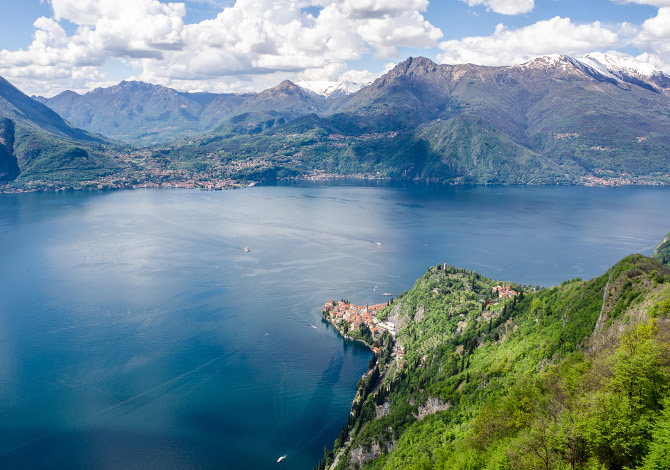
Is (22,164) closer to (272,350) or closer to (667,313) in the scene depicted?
(272,350)

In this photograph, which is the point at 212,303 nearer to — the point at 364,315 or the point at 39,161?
the point at 364,315

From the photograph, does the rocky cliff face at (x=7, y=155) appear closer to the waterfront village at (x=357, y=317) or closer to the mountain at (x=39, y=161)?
the mountain at (x=39, y=161)

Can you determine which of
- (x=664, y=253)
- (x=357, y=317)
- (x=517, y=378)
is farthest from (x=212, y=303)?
(x=664, y=253)

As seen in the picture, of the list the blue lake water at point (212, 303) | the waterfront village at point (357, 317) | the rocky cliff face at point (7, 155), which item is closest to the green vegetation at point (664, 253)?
the blue lake water at point (212, 303)

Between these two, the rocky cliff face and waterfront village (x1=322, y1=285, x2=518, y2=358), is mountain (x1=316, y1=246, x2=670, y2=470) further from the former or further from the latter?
the rocky cliff face

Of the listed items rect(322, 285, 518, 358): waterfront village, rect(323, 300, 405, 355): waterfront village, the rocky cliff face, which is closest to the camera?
rect(322, 285, 518, 358): waterfront village

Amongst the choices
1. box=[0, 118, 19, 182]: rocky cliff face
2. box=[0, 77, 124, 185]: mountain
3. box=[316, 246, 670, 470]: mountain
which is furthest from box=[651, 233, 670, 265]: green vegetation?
box=[0, 118, 19, 182]: rocky cliff face
